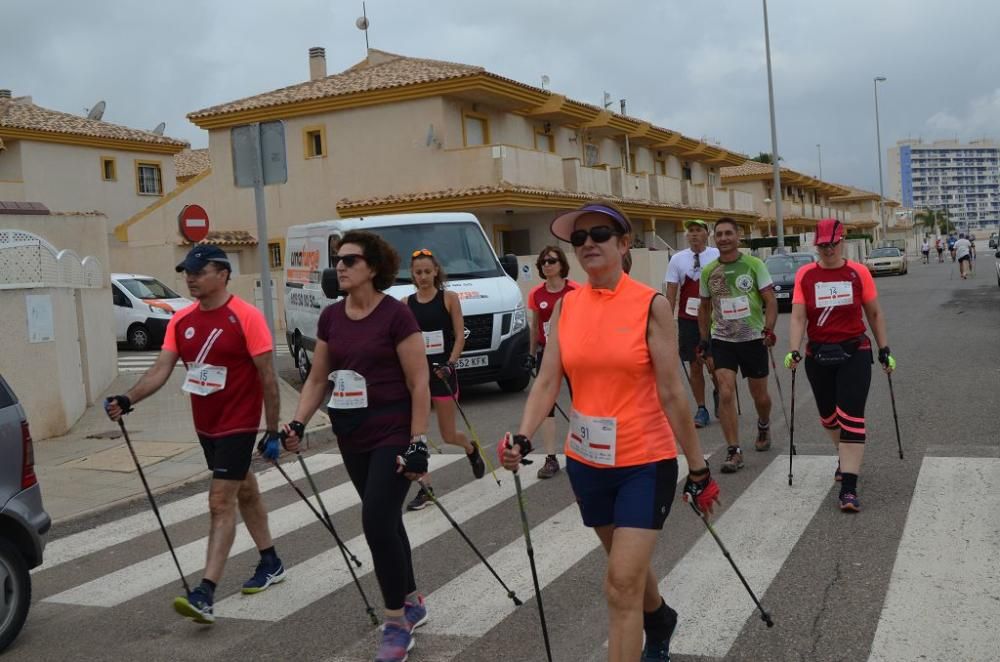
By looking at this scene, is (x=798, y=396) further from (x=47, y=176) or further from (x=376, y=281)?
(x=47, y=176)

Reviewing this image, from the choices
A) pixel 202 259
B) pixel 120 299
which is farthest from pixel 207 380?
pixel 120 299

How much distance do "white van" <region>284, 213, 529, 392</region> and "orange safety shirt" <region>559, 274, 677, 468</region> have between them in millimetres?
8715

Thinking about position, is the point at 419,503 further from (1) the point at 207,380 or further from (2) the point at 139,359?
(2) the point at 139,359

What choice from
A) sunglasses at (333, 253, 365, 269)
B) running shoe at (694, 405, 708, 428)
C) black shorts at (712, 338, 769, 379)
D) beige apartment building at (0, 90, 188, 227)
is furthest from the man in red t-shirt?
beige apartment building at (0, 90, 188, 227)

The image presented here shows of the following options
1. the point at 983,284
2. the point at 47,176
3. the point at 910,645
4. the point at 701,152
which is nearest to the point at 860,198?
the point at 701,152

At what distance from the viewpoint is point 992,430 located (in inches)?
358

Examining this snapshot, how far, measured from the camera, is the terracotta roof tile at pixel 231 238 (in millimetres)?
30958

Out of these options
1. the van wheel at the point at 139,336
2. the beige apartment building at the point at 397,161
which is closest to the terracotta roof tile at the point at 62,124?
the beige apartment building at the point at 397,161

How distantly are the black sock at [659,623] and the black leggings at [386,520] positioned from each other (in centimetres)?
117

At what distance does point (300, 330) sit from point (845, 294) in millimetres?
10475

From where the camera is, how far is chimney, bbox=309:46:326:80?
40250 mm

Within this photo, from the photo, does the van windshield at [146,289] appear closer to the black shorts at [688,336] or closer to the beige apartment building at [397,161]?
the beige apartment building at [397,161]

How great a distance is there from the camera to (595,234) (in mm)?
4082

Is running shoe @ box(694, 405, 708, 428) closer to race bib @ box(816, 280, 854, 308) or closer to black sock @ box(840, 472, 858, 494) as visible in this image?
race bib @ box(816, 280, 854, 308)
